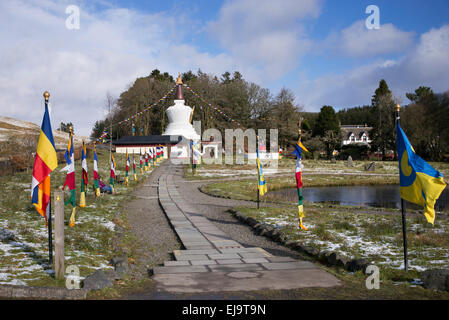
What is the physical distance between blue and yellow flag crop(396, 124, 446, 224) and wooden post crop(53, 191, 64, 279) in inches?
255

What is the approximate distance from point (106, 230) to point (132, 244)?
1155 mm

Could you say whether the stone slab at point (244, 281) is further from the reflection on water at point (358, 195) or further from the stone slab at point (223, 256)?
the reflection on water at point (358, 195)

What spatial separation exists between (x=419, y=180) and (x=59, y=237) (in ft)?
22.0

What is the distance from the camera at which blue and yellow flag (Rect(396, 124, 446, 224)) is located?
731 centimetres

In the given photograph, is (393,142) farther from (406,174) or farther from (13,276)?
(13,276)

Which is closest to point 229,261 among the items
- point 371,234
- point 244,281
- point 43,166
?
point 244,281

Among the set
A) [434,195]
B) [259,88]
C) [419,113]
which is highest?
[259,88]

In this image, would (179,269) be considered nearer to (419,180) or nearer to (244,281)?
(244,281)

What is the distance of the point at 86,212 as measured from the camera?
43.1ft

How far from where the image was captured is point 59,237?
6.81m

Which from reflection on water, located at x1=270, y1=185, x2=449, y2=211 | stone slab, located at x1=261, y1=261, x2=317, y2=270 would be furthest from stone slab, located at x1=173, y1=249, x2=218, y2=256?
reflection on water, located at x1=270, y1=185, x2=449, y2=211

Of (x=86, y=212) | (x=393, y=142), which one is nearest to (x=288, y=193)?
(x=86, y=212)

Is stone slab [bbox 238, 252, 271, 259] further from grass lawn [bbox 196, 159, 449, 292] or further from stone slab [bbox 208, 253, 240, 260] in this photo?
grass lawn [bbox 196, 159, 449, 292]
